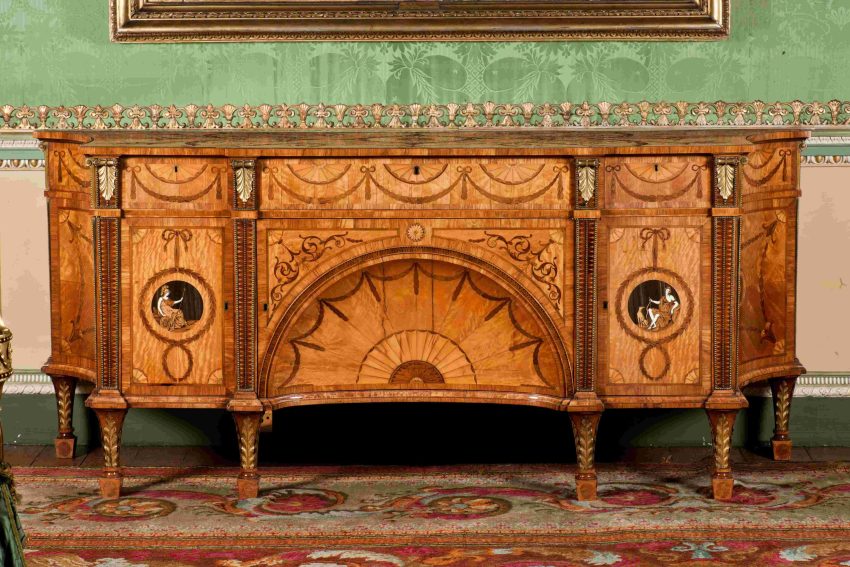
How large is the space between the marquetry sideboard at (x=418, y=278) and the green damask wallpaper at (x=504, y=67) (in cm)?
61

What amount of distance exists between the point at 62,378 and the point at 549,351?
1.76 metres

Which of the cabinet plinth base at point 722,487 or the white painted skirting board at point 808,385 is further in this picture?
the white painted skirting board at point 808,385

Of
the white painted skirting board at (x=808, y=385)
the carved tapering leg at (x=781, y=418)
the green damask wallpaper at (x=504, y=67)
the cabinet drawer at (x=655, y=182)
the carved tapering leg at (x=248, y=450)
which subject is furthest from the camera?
the white painted skirting board at (x=808, y=385)

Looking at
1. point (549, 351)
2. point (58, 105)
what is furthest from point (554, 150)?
point (58, 105)

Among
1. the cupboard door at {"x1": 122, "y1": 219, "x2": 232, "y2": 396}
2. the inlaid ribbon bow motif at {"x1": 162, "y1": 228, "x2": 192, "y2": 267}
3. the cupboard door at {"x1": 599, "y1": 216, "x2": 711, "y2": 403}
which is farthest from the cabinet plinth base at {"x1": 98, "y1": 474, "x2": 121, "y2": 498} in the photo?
the cupboard door at {"x1": 599, "y1": 216, "x2": 711, "y2": 403}

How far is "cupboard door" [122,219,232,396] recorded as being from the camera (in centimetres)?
409

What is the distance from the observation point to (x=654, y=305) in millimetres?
4105

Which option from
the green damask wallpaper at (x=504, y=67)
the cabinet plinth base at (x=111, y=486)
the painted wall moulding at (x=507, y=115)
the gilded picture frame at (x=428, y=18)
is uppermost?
the gilded picture frame at (x=428, y=18)

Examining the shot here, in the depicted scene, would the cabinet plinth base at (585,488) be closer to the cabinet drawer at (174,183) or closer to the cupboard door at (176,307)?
the cupboard door at (176,307)

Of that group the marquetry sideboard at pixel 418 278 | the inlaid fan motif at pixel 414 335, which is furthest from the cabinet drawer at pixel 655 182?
the inlaid fan motif at pixel 414 335

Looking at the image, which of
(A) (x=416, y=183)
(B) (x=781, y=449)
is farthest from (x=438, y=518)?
(B) (x=781, y=449)

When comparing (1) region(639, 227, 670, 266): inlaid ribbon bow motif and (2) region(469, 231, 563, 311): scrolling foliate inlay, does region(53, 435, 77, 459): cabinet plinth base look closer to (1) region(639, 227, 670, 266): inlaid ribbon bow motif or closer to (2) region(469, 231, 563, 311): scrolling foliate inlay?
(2) region(469, 231, 563, 311): scrolling foliate inlay

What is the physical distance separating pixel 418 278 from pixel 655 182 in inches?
32.0

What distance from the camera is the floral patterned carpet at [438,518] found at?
11.9 feet
